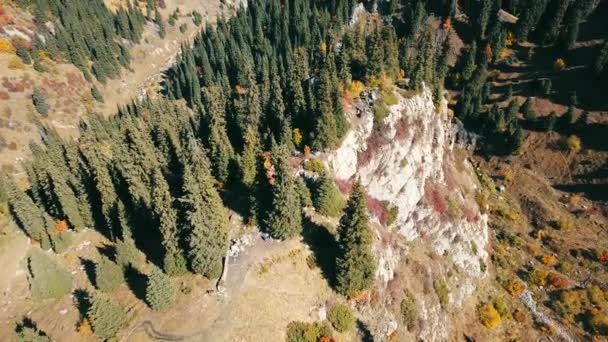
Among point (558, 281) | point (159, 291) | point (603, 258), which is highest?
point (159, 291)

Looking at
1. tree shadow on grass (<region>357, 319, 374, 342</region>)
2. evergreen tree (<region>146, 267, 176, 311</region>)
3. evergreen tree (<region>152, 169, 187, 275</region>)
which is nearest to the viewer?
evergreen tree (<region>146, 267, 176, 311</region>)

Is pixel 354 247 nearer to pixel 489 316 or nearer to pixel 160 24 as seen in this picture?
pixel 489 316

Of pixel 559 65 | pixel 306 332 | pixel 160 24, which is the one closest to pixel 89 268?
pixel 306 332

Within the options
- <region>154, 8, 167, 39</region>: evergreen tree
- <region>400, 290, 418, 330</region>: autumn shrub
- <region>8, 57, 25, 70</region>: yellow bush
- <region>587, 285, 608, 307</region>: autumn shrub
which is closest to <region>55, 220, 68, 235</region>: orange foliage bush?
<region>8, 57, 25, 70</region>: yellow bush

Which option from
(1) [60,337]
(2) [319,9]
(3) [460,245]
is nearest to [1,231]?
(1) [60,337]

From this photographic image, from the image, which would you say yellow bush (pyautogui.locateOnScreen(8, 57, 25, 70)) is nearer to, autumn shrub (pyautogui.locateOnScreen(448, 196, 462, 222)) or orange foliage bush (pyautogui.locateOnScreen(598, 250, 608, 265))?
autumn shrub (pyautogui.locateOnScreen(448, 196, 462, 222))
